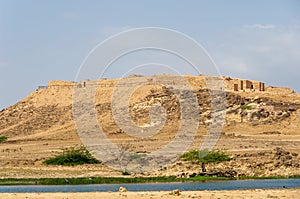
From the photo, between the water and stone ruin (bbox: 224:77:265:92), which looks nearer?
the water

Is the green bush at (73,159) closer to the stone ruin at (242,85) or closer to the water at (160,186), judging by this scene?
the water at (160,186)

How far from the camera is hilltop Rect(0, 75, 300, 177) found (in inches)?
2012

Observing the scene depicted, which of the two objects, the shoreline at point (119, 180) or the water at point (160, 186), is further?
the shoreline at point (119, 180)

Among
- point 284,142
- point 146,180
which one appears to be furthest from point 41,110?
point 146,180

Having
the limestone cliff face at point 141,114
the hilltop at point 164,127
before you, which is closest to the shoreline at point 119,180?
the hilltop at point 164,127

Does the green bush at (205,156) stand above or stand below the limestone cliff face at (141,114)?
below

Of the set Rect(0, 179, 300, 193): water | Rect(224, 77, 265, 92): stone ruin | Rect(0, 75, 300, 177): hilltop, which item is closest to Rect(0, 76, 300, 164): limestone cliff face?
Rect(0, 75, 300, 177): hilltop

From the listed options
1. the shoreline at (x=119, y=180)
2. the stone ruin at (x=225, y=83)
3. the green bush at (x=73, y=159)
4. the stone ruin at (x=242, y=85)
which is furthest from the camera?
the stone ruin at (x=242, y=85)

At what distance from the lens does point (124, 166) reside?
2080 inches

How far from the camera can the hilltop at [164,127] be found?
51.1 m

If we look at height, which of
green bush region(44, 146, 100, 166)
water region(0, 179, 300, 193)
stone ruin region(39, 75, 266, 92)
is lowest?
water region(0, 179, 300, 193)

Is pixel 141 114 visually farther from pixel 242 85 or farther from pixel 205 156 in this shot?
pixel 205 156

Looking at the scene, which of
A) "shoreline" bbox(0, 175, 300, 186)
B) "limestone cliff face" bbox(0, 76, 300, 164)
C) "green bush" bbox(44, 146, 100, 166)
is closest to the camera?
"shoreline" bbox(0, 175, 300, 186)

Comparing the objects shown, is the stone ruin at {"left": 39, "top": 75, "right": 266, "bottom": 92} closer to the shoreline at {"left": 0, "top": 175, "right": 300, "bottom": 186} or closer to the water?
the shoreline at {"left": 0, "top": 175, "right": 300, "bottom": 186}
